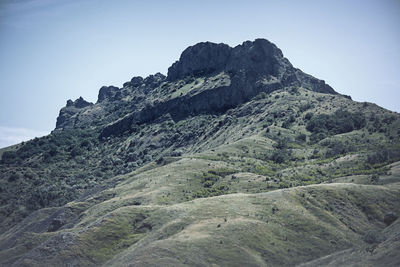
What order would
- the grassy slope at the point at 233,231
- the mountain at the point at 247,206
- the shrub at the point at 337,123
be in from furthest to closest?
the shrub at the point at 337,123
the mountain at the point at 247,206
the grassy slope at the point at 233,231

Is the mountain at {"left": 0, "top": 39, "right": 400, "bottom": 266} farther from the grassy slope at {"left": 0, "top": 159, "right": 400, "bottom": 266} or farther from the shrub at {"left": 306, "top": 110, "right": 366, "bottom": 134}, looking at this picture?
the shrub at {"left": 306, "top": 110, "right": 366, "bottom": 134}

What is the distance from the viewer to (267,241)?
225 feet

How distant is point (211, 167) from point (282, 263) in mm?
59734

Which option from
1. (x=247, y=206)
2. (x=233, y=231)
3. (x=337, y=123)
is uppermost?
(x=337, y=123)

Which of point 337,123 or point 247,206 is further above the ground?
point 337,123

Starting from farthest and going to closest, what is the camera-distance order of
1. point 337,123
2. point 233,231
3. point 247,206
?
point 337,123 → point 247,206 → point 233,231

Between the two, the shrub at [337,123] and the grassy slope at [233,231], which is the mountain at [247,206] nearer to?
the grassy slope at [233,231]

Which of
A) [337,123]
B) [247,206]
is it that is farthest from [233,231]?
[337,123]

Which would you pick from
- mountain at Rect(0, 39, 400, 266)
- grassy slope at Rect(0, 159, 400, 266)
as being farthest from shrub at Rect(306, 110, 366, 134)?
grassy slope at Rect(0, 159, 400, 266)

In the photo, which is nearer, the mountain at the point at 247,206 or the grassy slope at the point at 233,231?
the grassy slope at the point at 233,231

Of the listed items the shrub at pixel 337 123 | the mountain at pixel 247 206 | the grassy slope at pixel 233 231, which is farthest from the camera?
the shrub at pixel 337 123

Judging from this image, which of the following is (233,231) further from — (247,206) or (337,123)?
(337,123)

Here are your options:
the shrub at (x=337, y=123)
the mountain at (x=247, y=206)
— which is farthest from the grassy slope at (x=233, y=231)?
the shrub at (x=337, y=123)

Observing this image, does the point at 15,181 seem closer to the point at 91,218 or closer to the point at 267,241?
the point at 91,218
